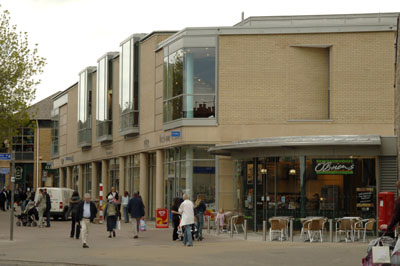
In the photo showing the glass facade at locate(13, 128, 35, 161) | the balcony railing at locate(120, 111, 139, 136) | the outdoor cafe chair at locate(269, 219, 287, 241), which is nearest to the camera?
the outdoor cafe chair at locate(269, 219, 287, 241)

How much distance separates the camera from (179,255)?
21.2m

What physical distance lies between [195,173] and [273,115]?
4.59 m

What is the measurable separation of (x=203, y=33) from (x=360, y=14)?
9.09 metres

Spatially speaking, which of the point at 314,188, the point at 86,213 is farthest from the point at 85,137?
the point at 86,213

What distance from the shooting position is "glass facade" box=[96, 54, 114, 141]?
51000 mm

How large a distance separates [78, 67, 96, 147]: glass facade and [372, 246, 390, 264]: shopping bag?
44566 millimetres

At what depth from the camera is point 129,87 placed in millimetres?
45625

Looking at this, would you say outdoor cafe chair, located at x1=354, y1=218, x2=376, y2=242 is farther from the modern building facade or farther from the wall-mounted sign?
the modern building facade

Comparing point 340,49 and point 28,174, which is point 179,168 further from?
point 28,174

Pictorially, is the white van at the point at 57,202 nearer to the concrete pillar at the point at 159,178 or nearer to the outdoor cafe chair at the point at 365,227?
the concrete pillar at the point at 159,178

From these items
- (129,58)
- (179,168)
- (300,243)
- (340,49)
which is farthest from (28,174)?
(300,243)

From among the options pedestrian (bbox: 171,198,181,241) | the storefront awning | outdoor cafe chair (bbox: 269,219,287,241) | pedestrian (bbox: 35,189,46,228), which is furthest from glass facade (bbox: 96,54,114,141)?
outdoor cafe chair (bbox: 269,219,287,241)

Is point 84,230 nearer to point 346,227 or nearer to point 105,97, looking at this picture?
point 346,227

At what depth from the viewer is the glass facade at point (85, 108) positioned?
57.1 meters
